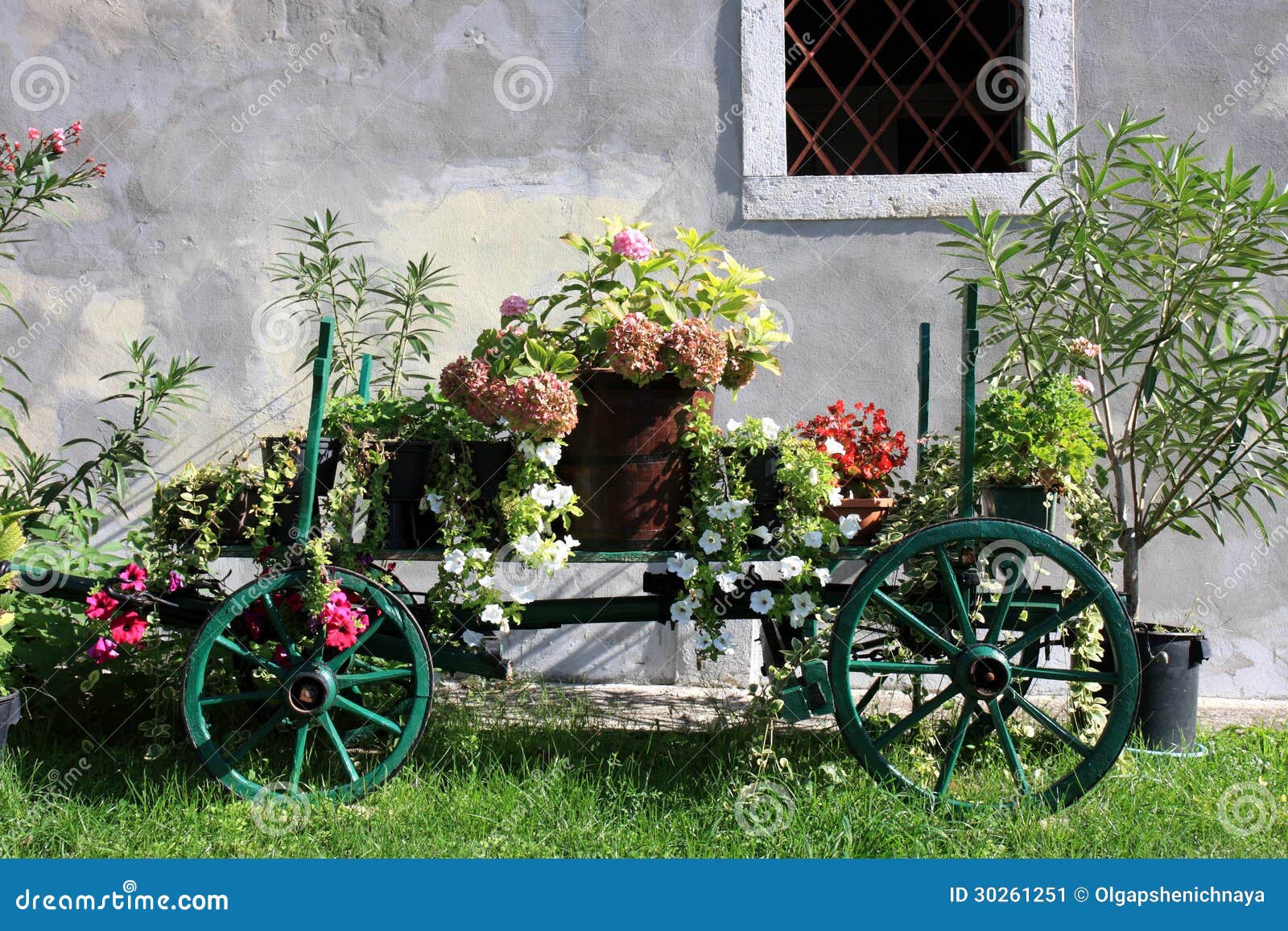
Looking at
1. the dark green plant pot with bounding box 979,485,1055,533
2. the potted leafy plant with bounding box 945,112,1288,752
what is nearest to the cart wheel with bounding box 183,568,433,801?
the dark green plant pot with bounding box 979,485,1055,533

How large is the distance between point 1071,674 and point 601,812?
1.24m

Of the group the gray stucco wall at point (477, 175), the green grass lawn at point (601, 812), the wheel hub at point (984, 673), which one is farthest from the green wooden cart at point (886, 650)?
the gray stucco wall at point (477, 175)

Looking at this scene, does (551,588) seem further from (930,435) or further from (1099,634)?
(1099,634)

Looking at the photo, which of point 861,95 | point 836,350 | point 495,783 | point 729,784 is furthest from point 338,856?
point 861,95

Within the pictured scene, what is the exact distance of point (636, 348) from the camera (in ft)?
8.91

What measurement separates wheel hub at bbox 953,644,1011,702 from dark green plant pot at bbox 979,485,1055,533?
1.22 feet

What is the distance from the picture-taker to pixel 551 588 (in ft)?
14.3

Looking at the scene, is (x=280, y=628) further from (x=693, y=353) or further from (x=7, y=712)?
(x=693, y=353)

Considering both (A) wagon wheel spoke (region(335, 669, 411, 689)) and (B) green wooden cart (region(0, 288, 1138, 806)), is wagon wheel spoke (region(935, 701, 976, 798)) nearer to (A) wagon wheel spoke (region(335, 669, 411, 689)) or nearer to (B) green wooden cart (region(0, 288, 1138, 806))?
(B) green wooden cart (region(0, 288, 1138, 806))

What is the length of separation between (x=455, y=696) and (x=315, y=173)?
7.07 feet

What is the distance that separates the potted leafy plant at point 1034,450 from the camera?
2820mm

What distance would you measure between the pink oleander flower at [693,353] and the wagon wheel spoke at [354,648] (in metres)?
1.00

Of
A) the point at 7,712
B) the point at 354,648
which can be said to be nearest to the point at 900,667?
the point at 354,648

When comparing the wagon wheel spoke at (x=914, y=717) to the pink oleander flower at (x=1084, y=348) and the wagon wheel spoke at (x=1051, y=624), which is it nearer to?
the wagon wheel spoke at (x=1051, y=624)
